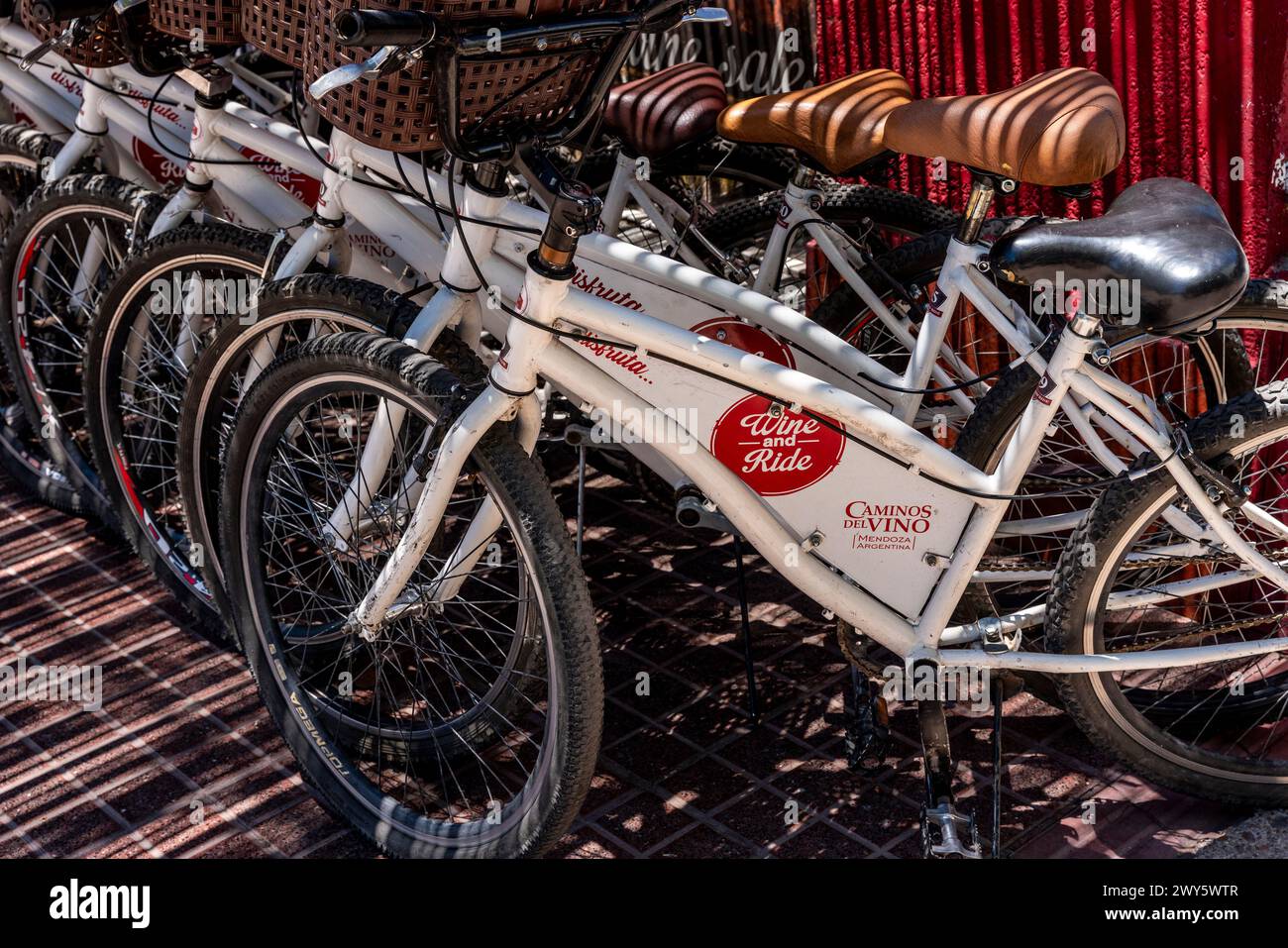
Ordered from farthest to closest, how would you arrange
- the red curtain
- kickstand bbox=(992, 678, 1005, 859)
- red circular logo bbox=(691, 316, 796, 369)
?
1. the red curtain
2. red circular logo bbox=(691, 316, 796, 369)
3. kickstand bbox=(992, 678, 1005, 859)

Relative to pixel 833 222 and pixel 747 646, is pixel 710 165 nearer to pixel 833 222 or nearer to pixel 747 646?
pixel 833 222

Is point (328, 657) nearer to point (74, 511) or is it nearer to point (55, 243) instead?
point (74, 511)

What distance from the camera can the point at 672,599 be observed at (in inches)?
182

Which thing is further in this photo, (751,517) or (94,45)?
(94,45)

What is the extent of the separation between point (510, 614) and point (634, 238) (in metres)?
1.48

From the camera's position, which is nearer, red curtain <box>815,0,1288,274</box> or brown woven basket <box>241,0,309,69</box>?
brown woven basket <box>241,0,309,69</box>

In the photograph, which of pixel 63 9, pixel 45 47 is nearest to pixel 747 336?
pixel 63 9

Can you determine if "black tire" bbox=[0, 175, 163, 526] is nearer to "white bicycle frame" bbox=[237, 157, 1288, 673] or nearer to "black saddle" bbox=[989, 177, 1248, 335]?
"white bicycle frame" bbox=[237, 157, 1288, 673]

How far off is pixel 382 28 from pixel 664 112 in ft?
5.68

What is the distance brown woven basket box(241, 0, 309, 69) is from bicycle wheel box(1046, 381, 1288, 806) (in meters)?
2.00

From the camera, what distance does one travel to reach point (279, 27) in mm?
3340

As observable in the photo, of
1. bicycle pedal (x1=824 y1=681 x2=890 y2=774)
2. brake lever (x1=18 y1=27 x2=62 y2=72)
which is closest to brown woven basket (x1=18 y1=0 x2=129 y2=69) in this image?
brake lever (x1=18 y1=27 x2=62 y2=72)

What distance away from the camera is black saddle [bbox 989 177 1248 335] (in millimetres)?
2941

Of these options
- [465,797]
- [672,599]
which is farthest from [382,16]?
[672,599]
